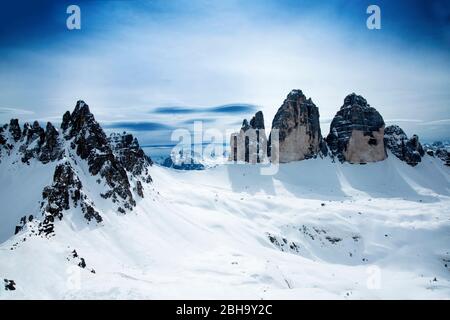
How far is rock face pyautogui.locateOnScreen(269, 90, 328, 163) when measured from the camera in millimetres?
102500

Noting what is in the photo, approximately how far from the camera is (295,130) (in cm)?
10269

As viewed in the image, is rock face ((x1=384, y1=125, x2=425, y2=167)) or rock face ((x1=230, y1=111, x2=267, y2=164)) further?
rock face ((x1=384, y1=125, x2=425, y2=167))

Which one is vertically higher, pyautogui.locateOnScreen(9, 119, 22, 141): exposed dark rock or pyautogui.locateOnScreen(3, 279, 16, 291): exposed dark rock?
pyautogui.locateOnScreen(9, 119, 22, 141): exposed dark rock

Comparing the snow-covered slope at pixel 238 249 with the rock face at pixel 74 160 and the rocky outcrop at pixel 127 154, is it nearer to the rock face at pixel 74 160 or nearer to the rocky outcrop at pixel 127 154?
the rock face at pixel 74 160

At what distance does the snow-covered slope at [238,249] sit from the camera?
19.2 metres

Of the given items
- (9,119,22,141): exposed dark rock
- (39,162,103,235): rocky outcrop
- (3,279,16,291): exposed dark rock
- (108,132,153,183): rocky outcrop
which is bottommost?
(3,279,16,291): exposed dark rock

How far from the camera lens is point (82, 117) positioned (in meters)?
43.6

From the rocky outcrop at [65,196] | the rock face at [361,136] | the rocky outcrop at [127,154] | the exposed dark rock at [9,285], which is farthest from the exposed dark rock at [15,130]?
the rock face at [361,136]

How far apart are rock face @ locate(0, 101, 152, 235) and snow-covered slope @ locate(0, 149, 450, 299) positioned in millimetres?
1715

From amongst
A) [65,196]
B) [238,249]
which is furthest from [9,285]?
[238,249]

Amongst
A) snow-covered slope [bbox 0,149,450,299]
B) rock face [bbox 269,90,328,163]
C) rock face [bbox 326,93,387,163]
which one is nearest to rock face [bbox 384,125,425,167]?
rock face [bbox 326,93,387,163]

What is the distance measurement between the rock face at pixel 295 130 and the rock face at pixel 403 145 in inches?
1060

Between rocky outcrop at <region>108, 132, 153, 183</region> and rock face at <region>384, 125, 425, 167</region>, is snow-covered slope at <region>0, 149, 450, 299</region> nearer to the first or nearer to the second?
rocky outcrop at <region>108, 132, 153, 183</region>

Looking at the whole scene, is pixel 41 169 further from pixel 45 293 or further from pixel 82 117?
pixel 45 293
